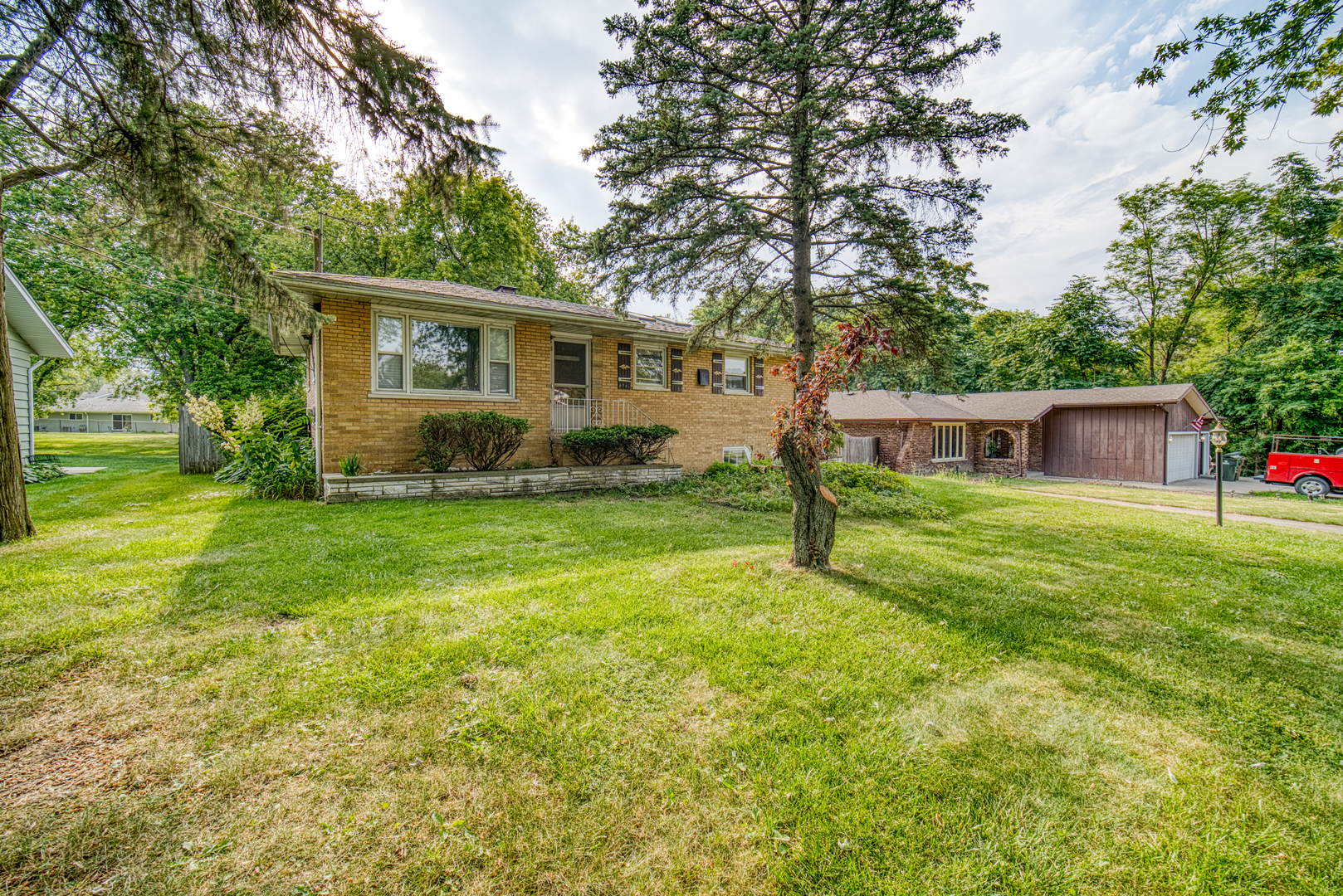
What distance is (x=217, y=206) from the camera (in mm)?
4613

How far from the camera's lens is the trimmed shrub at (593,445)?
1048cm

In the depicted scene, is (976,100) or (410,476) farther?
(410,476)

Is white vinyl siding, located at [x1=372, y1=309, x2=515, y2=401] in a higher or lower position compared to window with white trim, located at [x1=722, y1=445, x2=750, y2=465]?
higher

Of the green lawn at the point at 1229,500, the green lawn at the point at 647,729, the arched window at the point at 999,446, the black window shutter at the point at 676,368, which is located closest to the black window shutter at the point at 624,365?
the black window shutter at the point at 676,368

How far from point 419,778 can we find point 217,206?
5.33m

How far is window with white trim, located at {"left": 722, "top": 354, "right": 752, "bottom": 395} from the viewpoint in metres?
14.1

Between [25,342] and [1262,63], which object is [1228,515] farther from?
[25,342]

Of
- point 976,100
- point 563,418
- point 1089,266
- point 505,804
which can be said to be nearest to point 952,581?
point 505,804

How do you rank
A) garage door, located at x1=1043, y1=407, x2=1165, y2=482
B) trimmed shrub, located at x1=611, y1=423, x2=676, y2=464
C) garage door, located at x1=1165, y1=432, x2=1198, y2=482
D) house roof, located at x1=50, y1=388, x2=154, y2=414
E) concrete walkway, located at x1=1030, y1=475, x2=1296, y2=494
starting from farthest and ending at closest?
house roof, located at x1=50, y1=388, x2=154, y2=414 → garage door, located at x1=1043, y1=407, x2=1165, y2=482 → garage door, located at x1=1165, y1=432, x2=1198, y2=482 → concrete walkway, located at x1=1030, y1=475, x2=1296, y2=494 → trimmed shrub, located at x1=611, y1=423, x2=676, y2=464

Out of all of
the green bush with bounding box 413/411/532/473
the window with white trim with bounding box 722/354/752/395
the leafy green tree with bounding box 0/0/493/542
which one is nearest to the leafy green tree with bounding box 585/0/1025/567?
the leafy green tree with bounding box 0/0/493/542

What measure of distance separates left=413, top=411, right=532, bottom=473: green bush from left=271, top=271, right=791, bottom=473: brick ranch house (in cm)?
65

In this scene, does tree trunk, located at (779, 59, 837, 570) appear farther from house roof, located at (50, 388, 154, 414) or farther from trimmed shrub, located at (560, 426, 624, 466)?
house roof, located at (50, 388, 154, 414)

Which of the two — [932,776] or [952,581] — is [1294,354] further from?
[932,776]

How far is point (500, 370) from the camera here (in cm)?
1045
